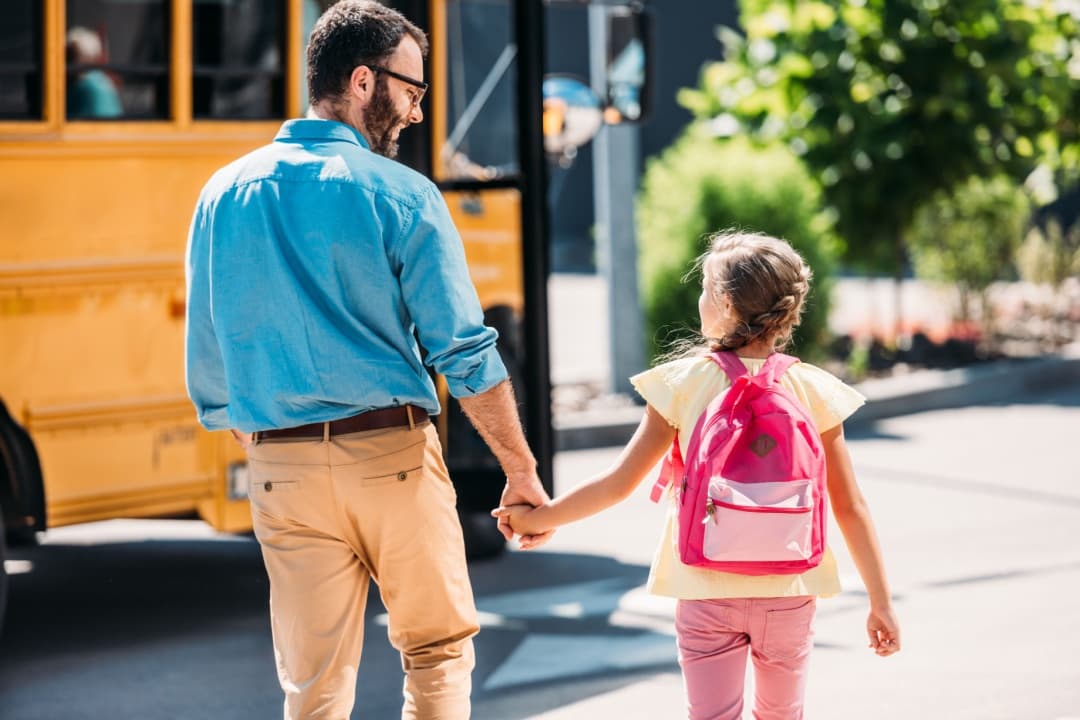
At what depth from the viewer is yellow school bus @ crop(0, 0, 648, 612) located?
18.1 feet

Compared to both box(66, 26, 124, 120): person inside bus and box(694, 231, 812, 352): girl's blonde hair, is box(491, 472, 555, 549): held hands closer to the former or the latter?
box(694, 231, 812, 352): girl's blonde hair

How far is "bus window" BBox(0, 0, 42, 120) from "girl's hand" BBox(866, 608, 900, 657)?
11.4ft

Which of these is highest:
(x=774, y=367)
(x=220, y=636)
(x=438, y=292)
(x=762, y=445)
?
(x=438, y=292)

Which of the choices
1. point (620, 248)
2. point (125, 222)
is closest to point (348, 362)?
point (125, 222)

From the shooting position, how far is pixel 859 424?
1145 centimetres

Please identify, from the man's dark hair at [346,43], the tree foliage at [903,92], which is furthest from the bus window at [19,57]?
the tree foliage at [903,92]

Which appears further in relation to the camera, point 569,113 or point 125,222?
point 569,113

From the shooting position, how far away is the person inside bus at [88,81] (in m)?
5.70

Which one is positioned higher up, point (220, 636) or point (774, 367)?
point (774, 367)

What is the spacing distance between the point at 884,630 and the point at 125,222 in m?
3.34

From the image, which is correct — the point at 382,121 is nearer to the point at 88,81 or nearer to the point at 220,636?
the point at 88,81

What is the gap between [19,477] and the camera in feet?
17.8

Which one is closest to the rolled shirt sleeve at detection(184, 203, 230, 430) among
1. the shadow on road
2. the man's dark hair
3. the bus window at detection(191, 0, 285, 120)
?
the man's dark hair

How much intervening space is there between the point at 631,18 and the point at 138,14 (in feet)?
7.69
